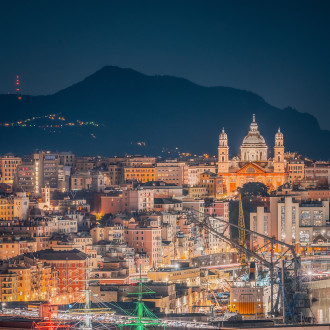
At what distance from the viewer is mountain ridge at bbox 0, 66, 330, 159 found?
74131 mm

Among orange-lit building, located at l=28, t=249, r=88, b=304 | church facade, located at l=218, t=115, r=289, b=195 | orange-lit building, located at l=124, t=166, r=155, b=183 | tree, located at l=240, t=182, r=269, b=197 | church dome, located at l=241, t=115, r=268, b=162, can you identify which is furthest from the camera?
church dome, located at l=241, t=115, r=268, b=162

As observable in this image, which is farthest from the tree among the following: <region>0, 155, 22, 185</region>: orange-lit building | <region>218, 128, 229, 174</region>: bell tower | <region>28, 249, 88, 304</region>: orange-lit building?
<region>28, 249, 88, 304</region>: orange-lit building

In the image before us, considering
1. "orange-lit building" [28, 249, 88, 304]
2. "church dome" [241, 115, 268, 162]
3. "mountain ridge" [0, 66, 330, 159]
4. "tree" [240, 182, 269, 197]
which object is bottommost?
"orange-lit building" [28, 249, 88, 304]

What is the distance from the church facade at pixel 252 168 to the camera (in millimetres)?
51969

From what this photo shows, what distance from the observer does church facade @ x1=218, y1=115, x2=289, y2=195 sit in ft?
171

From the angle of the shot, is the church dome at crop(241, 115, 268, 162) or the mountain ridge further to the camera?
the mountain ridge

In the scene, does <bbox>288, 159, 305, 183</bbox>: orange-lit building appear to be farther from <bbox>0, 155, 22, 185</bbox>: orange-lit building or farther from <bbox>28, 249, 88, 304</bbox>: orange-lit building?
<bbox>28, 249, 88, 304</bbox>: orange-lit building

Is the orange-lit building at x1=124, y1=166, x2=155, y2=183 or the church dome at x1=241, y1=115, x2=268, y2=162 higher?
the church dome at x1=241, y1=115, x2=268, y2=162

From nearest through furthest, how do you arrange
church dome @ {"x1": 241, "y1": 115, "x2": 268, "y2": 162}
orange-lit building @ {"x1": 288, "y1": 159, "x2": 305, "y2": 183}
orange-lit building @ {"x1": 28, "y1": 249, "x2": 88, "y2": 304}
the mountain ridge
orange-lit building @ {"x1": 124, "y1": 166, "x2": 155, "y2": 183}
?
1. orange-lit building @ {"x1": 28, "y1": 249, "x2": 88, "y2": 304}
2. orange-lit building @ {"x1": 124, "y1": 166, "x2": 155, "y2": 183}
3. orange-lit building @ {"x1": 288, "y1": 159, "x2": 305, "y2": 183}
4. church dome @ {"x1": 241, "y1": 115, "x2": 268, "y2": 162}
5. the mountain ridge

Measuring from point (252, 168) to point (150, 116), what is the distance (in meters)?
42.4

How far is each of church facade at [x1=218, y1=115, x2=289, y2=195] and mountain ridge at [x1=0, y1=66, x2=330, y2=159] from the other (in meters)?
15.2

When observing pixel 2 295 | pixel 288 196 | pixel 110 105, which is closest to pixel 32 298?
pixel 2 295

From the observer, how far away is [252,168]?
5259 centimetres

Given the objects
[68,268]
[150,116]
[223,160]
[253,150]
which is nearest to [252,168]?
[223,160]
